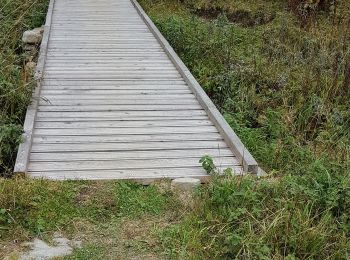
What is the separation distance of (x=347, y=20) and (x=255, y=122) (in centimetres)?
388

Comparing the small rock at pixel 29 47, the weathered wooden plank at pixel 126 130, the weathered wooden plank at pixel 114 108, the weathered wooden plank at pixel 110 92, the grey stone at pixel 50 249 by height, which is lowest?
the small rock at pixel 29 47

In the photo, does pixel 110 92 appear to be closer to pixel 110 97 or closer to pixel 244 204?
pixel 110 97

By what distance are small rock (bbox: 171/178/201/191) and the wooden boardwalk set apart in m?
0.20

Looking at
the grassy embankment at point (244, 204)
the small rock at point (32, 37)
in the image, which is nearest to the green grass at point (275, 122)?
the grassy embankment at point (244, 204)

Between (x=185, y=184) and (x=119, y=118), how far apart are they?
160 cm

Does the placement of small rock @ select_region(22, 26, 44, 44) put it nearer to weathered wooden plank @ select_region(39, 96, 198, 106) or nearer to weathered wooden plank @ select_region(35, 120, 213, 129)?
weathered wooden plank @ select_region(39, 96, 198, 106)

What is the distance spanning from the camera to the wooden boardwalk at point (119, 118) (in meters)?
4.58

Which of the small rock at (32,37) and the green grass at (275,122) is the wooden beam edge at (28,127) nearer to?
the small rock at (32,37)

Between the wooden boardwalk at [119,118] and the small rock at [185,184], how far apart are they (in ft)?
0.65

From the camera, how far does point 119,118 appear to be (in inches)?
218

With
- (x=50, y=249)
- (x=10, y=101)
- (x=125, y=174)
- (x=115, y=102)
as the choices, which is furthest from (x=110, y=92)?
(x=50, y=249)

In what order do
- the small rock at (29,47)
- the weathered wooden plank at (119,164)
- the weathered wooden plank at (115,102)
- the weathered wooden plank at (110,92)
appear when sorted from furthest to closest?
the small rock at (29,47)
the weathered wooden plank at (110,92)
the weathered wooden plank at (115,102)
the weathered wooden plank at (119,164)

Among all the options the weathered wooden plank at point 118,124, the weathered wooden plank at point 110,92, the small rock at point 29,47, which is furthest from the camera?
the small rock at point 29,47

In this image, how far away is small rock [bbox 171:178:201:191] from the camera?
4.19 metres
